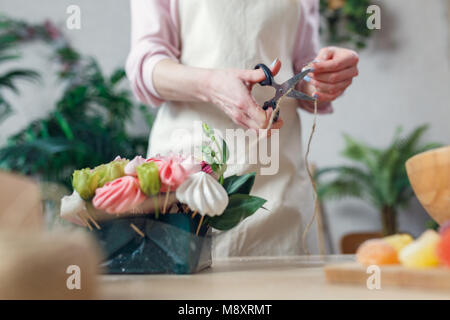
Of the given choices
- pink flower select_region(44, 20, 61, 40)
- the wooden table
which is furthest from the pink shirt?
pink flower select_region(44, 20, 61, 40)

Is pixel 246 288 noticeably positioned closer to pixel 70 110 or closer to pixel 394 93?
pixel 70 110

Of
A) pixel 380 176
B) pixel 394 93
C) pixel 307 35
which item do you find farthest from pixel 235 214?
pixel 394 93

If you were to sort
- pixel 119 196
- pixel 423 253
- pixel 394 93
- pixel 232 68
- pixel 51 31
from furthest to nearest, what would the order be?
pixel 394 93 → pixel 51 31 → pixel 232 68 → pixel 119 196 → pixel 423 253

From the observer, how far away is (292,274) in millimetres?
354

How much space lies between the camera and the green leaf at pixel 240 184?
1.40 feet

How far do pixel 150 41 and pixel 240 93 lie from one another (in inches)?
8.0

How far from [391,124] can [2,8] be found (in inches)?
72.6

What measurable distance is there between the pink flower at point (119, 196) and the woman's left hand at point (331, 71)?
0.28 m

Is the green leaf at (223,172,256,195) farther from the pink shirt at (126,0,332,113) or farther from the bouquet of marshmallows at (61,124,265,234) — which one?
the pink shirt at (126,0,332,113)

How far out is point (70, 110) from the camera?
5.69 feet

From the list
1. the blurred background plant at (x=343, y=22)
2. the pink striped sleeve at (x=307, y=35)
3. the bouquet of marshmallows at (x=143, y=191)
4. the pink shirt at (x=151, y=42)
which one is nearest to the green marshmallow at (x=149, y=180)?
the bouquet of marshmallows at (x=143, y=191)

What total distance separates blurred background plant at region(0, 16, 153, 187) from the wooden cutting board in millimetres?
1095
